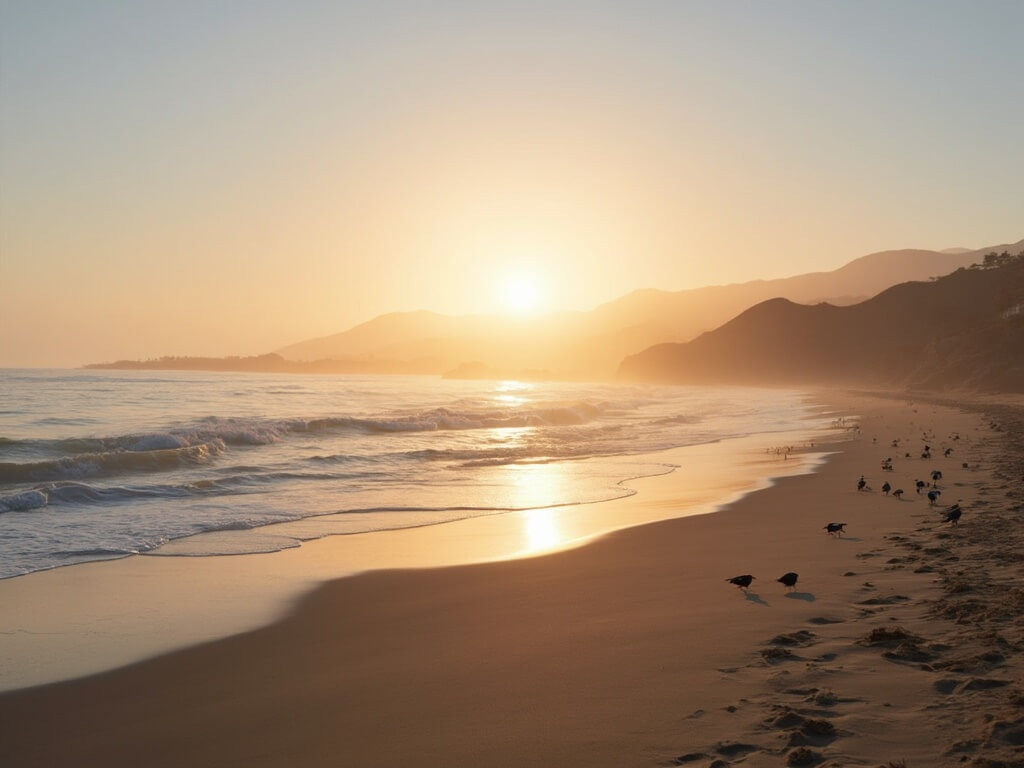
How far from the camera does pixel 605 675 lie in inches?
223

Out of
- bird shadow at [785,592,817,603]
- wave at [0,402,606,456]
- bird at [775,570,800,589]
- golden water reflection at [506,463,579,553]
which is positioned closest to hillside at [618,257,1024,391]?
wave at [0,402,606,456]

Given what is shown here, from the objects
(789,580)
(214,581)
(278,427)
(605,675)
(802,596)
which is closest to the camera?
(605,675)

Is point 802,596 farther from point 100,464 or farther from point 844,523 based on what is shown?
point 100,464

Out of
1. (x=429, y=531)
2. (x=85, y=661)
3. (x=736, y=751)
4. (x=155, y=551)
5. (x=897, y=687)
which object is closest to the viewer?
(x=736, y=751)

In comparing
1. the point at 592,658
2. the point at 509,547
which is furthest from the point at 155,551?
the point at 592,658

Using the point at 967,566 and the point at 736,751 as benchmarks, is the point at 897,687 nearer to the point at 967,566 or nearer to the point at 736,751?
the point at 736,751

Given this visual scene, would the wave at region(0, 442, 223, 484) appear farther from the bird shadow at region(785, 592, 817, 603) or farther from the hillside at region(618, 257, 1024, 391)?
the hillside at region(618, 257, 1024, 391)

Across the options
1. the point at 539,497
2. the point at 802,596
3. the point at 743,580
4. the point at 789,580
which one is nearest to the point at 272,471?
the point at 539,497

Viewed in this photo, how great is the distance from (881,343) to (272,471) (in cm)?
12183

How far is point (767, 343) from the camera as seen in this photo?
145 meters

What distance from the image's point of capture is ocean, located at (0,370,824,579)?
42.4ft

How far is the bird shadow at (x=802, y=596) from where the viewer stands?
7334mm

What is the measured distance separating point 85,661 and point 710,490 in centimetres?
1305

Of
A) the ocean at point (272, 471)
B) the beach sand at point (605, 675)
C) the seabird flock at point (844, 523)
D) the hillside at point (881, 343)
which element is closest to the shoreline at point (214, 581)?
the beach sand at point (605, 675)
